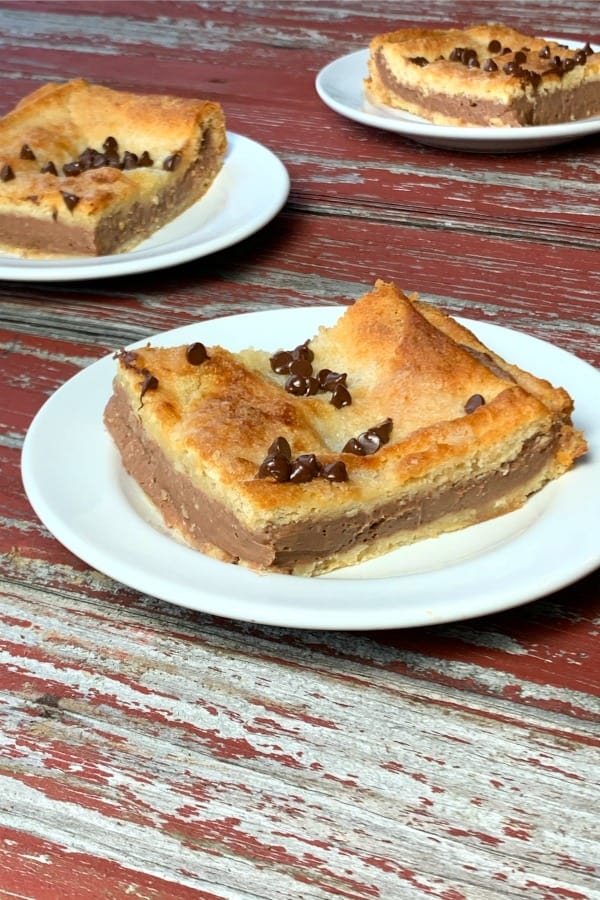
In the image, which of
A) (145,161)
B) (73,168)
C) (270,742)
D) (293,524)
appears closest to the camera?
(270,742)

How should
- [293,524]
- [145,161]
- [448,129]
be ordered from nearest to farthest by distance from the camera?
[293,524] < [145,161] < [448,129]

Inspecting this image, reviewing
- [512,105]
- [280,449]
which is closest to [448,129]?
[512,105]

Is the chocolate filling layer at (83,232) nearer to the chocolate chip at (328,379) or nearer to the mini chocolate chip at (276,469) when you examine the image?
the chocolate chip at (328,379)

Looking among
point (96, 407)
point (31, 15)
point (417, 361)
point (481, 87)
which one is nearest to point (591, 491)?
point (417, 361)

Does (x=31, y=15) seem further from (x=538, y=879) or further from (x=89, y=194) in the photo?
(x=538, y=879)

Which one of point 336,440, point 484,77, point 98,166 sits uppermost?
point 484,77

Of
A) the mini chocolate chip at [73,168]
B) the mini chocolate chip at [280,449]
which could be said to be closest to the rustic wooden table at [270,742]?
the mini chocolate chip at [280,449]

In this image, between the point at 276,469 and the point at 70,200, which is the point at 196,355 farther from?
the point at 70,200

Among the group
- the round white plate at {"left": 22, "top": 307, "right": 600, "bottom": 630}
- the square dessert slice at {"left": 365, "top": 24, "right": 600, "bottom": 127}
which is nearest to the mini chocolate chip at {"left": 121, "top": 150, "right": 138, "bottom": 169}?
the square dessert slice at {"left": 365, "top": 24, "right": 600, "bottom": 127}
